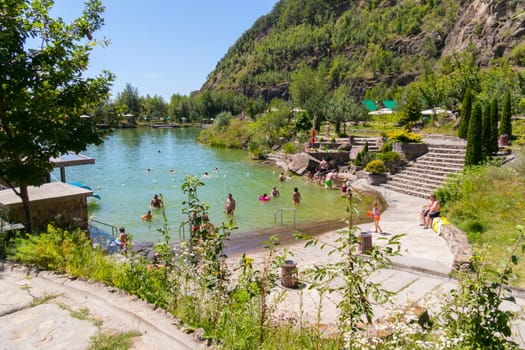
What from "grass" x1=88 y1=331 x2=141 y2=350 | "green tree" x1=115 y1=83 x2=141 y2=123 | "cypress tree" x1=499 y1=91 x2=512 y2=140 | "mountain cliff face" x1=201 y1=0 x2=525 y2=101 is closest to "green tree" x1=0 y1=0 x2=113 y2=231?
"grass" x1=88 y1=331 x2=141 y2=350

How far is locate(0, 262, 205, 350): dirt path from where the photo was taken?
3994mm

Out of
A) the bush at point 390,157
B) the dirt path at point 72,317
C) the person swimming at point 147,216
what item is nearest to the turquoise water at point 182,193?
the person swimming at point 147,216

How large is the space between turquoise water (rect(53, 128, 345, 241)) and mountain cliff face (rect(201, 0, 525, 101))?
44874 millimetres

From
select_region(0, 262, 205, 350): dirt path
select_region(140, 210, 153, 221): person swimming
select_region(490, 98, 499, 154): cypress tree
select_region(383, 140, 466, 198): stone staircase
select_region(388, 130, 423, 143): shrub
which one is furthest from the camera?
select_region(388, 130, 423, 143): shrub

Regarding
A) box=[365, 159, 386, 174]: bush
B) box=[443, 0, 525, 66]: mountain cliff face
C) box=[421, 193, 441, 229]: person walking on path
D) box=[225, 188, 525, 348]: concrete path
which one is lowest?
box=[225, 188, 525, 348]: concrete path

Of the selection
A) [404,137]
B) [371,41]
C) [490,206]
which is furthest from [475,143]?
[371,41]

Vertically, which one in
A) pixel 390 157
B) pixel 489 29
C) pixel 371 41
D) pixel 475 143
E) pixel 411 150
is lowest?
pixel 390 157

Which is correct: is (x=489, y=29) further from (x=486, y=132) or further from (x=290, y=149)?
(x=486, y=132)

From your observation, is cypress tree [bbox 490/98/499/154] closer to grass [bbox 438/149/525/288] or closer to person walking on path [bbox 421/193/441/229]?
grass [bbox 438/149/525/288]

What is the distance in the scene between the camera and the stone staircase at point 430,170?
1886 cm

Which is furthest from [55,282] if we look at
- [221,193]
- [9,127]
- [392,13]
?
[392,13]

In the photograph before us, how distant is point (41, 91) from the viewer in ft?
22.3

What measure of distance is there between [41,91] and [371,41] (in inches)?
4282

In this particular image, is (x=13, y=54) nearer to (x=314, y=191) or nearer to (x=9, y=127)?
(x=9, y=127)
